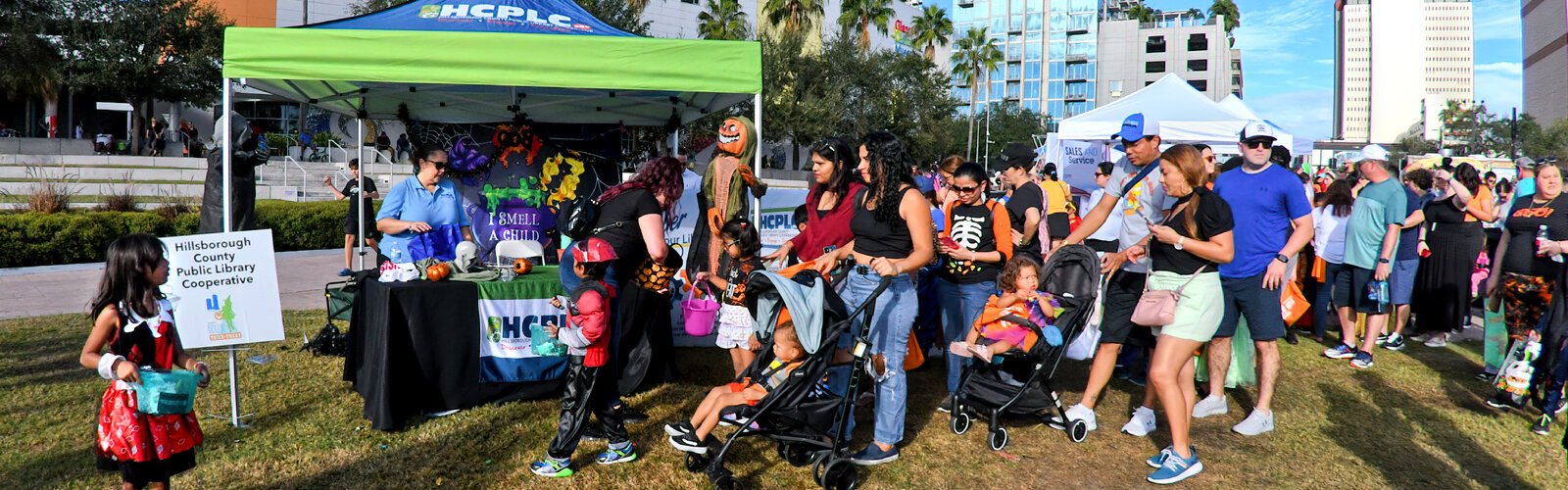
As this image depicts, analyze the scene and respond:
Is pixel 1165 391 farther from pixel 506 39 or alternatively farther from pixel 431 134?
pixel 431 134

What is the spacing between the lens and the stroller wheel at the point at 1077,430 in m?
4.91

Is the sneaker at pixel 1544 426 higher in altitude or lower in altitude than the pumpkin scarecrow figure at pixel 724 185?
lower

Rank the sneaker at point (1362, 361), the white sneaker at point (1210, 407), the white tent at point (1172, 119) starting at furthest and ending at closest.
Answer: the white tent at point (1172, 119) → the sneaker at point (1362, 361) → the white sneaker at point (1210, 407)

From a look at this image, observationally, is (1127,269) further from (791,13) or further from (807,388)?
(791,13)

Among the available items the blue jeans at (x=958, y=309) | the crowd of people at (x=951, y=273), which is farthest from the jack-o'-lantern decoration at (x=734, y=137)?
the blue jeans at (x=958, y=309)

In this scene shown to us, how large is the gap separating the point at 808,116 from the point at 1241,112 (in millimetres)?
24231

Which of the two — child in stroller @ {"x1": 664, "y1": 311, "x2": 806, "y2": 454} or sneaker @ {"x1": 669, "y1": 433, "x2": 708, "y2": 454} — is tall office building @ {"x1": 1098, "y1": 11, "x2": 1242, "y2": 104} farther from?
sneaker @ {"x1": 669, "y1": 433, "x2": 708, "y2": 454}

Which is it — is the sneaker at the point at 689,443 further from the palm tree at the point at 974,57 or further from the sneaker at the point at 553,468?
the palm tree at the point at 974,57

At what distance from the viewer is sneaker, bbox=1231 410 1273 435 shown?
514cm

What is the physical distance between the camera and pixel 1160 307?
165 inches

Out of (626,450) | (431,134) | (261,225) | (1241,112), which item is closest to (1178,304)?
(626,450)

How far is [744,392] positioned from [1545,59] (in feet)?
272

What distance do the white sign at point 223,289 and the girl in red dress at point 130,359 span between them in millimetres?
1473

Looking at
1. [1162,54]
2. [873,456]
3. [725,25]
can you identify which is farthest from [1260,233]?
[1162,54]
